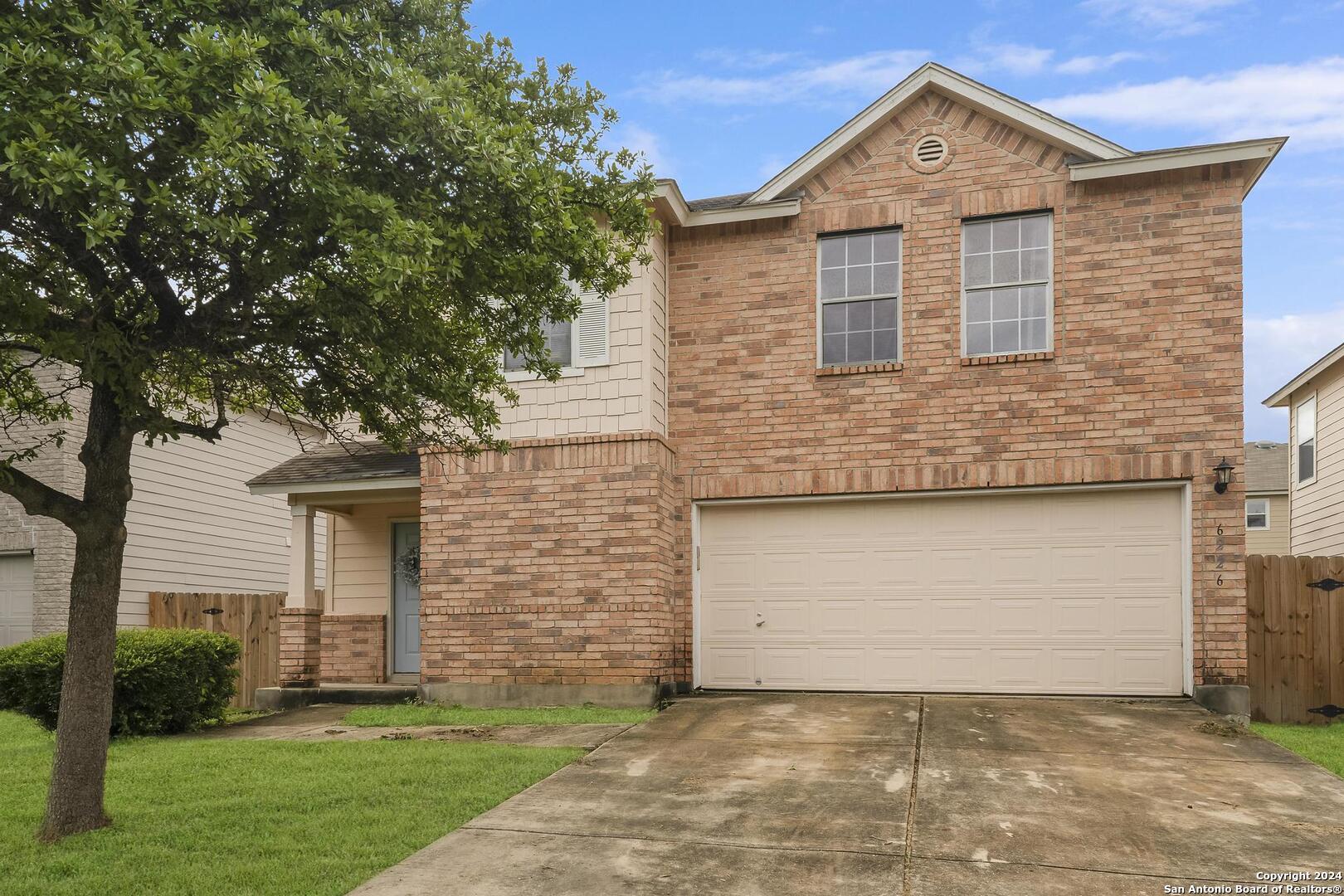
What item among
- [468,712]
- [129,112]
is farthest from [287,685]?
[129,112]

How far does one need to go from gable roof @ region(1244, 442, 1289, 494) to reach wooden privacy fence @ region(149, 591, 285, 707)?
24670mm

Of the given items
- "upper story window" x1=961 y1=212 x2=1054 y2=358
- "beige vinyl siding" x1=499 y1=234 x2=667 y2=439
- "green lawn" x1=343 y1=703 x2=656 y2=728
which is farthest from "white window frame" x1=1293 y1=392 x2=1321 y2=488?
"green lawn" x1=343 y1=703 x2=656 y2=728

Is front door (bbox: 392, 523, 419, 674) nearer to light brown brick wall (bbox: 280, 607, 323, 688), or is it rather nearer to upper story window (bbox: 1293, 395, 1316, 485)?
light brown brick wall (bbox: 280, 607, 323, 688)

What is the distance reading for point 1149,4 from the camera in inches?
567

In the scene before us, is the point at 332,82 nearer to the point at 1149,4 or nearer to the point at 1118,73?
the point at 1149,4

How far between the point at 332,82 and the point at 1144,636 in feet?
31.0

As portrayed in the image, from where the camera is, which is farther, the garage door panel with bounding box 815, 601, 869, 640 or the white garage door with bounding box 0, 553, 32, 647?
the white garage door with bounding box 0, 553, 32, 647

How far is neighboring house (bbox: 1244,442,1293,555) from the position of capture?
93.6 feet

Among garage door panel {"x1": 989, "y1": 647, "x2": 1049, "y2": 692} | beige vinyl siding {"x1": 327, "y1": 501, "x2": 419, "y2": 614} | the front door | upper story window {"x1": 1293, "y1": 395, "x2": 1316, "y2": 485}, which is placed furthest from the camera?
upper story window {"x1": 1293, "y1": 395, "x2": 1316, "y2": 485}

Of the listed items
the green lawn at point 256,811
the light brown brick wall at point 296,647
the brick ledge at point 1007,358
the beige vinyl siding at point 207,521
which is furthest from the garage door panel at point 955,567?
the beige vinyl siding at point 207,521

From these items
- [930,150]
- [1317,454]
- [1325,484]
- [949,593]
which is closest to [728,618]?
[949,593]

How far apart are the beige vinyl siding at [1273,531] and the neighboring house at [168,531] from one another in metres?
24.8

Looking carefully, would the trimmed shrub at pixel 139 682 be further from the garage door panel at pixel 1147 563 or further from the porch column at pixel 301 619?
the garage door panel at pixel 1147 563

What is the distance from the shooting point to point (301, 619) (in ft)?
43.9
